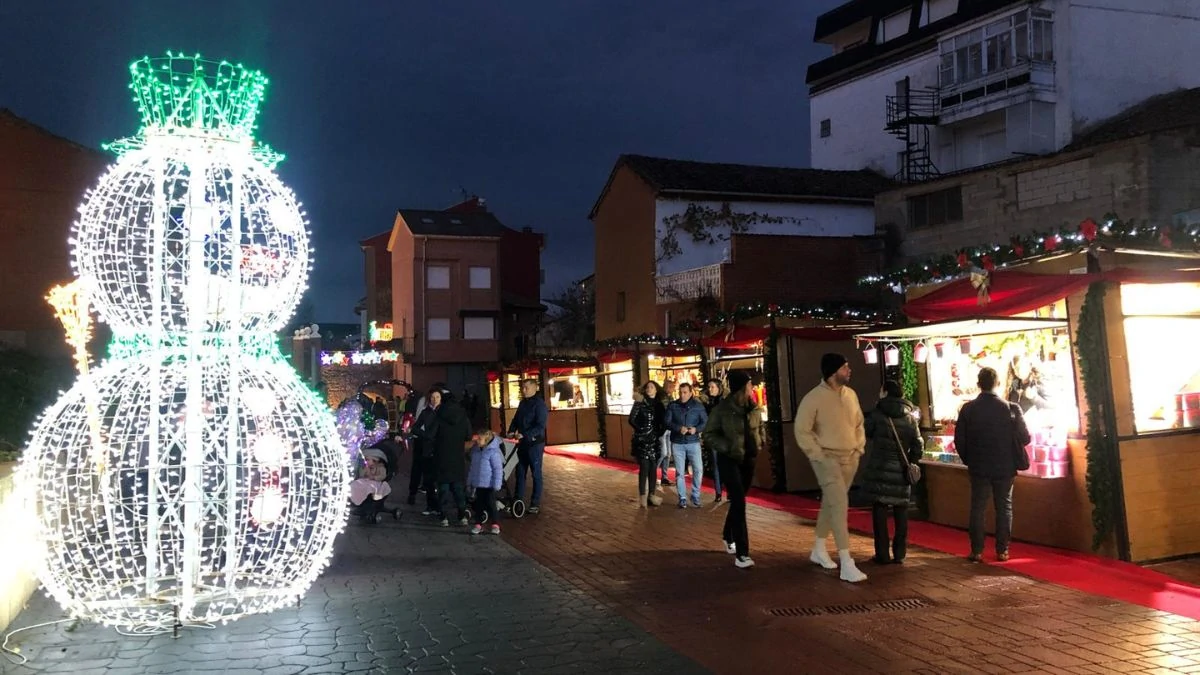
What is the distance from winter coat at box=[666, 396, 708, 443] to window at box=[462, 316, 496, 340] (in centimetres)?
3290

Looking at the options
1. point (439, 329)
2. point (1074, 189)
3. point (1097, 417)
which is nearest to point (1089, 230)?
point (1097, 417)

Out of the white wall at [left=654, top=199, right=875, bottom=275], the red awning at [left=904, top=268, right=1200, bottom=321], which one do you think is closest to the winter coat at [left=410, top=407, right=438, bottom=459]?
the red awning at [left=904, top=268, right=1200, bottom=321]

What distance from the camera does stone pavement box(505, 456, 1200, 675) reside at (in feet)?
18.4

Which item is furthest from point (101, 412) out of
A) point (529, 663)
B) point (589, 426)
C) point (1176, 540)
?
point (589, 426)

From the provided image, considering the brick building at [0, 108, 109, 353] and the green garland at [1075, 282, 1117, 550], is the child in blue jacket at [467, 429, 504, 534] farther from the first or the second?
the brick building at [0, 108, 109, 353]

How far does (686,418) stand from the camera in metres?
12.1

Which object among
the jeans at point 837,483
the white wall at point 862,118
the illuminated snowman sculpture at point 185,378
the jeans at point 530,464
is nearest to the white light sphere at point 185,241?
the illuminated snowman sculpture at point 185,378

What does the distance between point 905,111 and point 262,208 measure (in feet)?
91.9

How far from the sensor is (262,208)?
21.8ft

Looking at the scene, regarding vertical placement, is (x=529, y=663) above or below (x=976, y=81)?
below

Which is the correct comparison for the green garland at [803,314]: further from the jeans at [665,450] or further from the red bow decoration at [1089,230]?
the red bow decoration at [1089,230]

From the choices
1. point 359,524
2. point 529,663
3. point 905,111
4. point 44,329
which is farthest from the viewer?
point 905,111

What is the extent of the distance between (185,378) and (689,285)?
19438 millimetres

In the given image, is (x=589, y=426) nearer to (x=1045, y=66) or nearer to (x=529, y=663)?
(x=1045, y=66)
